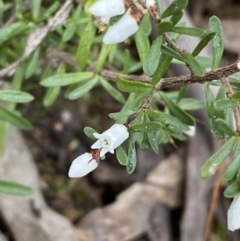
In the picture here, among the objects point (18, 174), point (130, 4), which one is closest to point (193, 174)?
point (18, 174)

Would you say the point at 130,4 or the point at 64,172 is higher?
the point at 130,4

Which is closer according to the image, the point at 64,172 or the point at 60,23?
the point at 60,23

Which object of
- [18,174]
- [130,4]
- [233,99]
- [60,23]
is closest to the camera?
[130,4]

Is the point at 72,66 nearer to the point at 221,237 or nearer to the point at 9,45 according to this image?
the point at 9,45

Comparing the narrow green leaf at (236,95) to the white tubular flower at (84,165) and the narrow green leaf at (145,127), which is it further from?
the white tubular flower at (84,165)

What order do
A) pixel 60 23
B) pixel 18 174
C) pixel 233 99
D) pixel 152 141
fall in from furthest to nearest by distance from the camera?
pixel 18 174 → pixel 60 23 → pixel 152 141 → pixel 233 99

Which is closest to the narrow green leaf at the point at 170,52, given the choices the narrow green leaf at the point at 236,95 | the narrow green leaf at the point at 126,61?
the narrow green leaf at the point at 236,95

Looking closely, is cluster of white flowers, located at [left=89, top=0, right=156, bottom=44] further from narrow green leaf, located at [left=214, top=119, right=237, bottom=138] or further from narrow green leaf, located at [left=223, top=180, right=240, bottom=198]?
narrow green leaf, located at [left=223, top=180, right=240, bottom=198]
